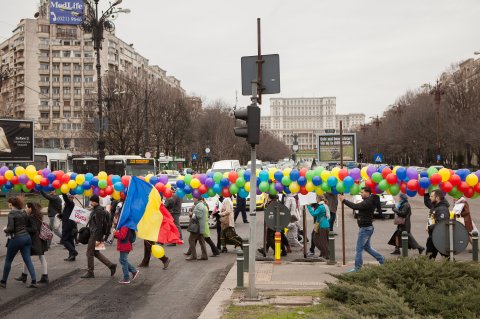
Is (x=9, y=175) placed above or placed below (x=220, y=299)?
above

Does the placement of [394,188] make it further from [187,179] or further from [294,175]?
[187,179]

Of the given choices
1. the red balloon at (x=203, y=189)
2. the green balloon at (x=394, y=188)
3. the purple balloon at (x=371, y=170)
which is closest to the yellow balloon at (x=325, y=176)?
the purple balloon at (x=371, y=170)

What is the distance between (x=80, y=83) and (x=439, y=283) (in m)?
107

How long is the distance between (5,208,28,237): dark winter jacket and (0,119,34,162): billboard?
1069 centimetres

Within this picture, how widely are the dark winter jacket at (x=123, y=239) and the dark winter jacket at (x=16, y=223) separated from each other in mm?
1741

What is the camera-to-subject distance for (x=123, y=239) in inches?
455

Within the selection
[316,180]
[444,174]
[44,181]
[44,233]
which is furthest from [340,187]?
[44,181]

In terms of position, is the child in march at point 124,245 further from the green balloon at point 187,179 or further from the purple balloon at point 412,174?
the purple balloon at point 412,174

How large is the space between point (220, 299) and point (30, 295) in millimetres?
3568

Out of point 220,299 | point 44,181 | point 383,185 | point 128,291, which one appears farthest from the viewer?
point 44,181

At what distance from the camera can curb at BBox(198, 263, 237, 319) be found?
861 centimetres

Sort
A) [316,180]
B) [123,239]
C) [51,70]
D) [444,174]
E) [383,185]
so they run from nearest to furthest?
[123,239] < [444,174] < [383,185] < [316,180] < [51,70]

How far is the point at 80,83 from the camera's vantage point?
10812 cm

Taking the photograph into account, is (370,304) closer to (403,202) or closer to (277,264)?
(277,264)
